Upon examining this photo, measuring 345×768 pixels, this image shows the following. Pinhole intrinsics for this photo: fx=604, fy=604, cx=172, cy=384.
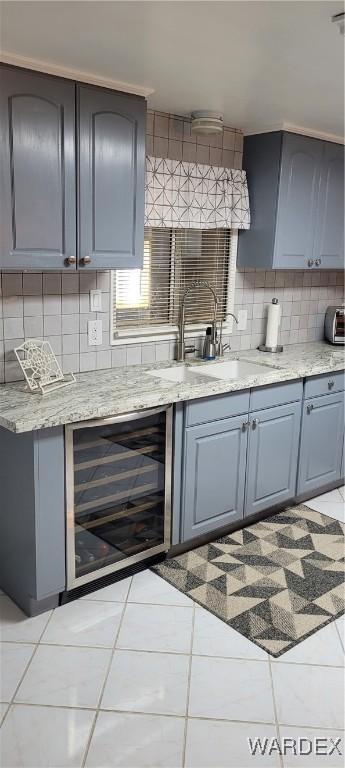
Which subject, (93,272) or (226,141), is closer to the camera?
(93,272)

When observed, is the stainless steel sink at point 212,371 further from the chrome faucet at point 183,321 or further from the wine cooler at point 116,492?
the wine cooler at point 116,492

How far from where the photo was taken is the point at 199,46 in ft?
6.98

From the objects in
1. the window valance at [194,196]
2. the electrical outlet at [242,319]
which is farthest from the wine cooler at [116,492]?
the electrical outlet at [242,319]

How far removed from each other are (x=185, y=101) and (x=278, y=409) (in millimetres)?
1621

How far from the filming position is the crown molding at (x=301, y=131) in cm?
333

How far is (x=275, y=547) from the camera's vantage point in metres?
3.13

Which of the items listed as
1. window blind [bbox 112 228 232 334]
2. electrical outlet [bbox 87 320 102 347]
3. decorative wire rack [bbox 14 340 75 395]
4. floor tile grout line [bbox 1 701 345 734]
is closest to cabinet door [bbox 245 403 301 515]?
window blind [bbox 112 228 232 334]

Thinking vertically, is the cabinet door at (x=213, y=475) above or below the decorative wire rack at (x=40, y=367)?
below

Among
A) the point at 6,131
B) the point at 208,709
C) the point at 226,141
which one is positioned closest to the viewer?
the point at 208,709

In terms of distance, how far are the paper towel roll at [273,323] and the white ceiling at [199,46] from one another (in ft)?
4.17

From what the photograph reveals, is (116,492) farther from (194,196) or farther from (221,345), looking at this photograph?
(194,196)

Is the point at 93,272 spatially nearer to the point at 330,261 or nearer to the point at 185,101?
the point at 185,101

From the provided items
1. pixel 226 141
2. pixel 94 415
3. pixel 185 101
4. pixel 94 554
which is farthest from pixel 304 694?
pixel 226 141

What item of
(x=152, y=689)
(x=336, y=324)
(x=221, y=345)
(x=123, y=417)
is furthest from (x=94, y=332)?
(x=336, y=324)
